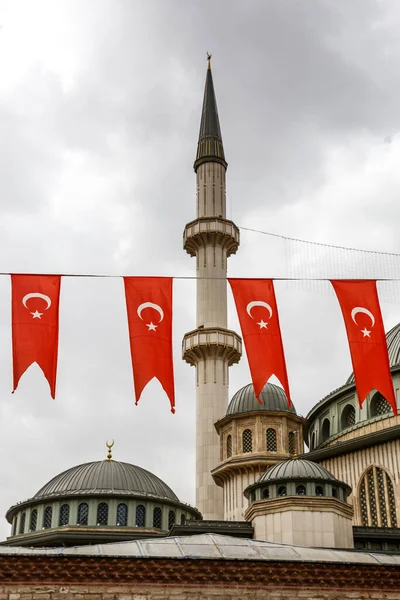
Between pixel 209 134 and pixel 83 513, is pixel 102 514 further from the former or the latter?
pixel 209 134

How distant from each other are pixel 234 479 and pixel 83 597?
23175mm

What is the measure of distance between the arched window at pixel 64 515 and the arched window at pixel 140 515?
10.2ft

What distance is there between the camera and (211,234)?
47688 mm

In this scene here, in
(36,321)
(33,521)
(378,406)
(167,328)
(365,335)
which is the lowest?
(33,521)

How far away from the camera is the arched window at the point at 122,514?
38.3 metres

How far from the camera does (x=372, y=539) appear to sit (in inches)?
1184

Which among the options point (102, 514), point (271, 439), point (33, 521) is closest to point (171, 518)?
point (102, 514)

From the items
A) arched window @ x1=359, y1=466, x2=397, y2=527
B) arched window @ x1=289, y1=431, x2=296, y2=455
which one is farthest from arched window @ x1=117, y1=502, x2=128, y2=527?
arched window @ x1=359, y1=466, x2=397, y2=527

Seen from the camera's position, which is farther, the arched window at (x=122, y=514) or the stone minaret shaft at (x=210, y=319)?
Answer: the stone minaret shaft at (x=210, y=319)

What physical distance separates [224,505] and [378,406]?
9.04m

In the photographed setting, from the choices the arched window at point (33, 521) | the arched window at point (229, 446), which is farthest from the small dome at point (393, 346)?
the arched window at point (33, 521)

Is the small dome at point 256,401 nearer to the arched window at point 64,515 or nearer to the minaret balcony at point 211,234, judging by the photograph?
the arched window at point 64,515

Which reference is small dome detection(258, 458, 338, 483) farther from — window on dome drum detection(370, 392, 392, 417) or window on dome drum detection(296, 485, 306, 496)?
window on dome drum detection(370, 392, 392, 417)

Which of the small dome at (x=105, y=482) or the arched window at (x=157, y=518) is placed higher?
the small dome at (x=105, y=482)
